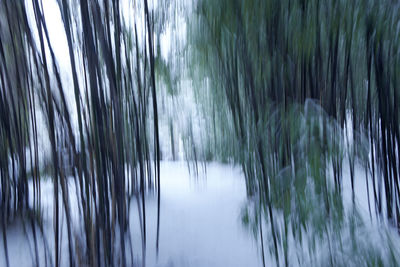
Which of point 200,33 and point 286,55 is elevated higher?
point 200,33

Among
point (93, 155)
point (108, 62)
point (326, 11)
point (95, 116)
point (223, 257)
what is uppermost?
point (326, 11)

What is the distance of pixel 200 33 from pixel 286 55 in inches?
22.1

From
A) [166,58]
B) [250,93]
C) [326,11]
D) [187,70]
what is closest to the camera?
[326,11]

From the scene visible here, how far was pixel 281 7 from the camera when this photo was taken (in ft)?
3.29

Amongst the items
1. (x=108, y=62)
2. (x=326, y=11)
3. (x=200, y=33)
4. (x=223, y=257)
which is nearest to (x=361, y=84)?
(x=326, y=11)

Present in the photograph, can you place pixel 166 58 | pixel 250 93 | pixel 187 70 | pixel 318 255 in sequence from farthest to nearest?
pixel 187 70 → pixel 166 58 → pixel 250 93 → pixel 318 255

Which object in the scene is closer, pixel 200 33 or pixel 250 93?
pixel 250 93

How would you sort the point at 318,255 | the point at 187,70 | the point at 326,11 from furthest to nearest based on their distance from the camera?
the point at 187,70 → the point at 326,11 → the point at 318,255

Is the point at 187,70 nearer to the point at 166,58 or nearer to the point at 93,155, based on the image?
the point at 166,58

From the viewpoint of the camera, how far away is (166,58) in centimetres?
186

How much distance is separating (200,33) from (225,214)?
Result: 874mm

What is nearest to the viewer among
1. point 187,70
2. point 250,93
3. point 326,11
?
point 326,11

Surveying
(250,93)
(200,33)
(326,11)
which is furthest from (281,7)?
A: (200,33)

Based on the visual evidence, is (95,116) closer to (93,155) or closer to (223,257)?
(93,155)
